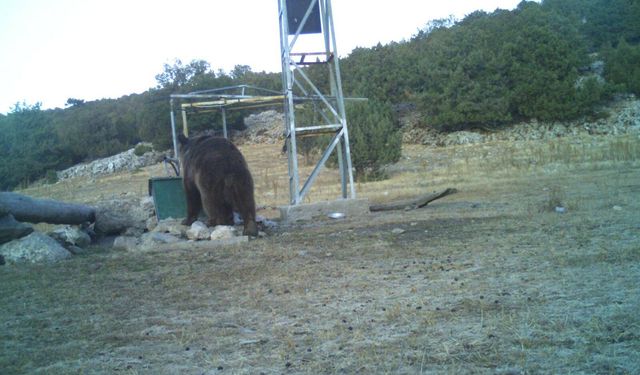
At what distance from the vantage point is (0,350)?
418 cm

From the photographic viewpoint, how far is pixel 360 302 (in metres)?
4.90

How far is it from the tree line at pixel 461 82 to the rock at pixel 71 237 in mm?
15013

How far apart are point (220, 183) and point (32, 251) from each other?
9.38 ft

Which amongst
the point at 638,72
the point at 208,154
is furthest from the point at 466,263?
the point at 638,72

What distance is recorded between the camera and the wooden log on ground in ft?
31.4

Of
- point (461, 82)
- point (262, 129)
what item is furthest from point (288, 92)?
point (262, 129)

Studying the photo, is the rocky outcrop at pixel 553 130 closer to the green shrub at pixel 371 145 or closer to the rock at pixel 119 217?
the green shrub at pixel 371 145

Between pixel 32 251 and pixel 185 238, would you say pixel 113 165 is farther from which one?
pixel 32 251

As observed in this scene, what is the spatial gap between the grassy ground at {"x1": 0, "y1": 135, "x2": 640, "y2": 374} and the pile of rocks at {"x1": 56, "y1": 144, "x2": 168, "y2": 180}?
26384mm

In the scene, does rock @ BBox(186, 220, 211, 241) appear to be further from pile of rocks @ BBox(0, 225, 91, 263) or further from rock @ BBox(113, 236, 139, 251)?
pile of rocks @ BBox(0, 225, 91, 263)

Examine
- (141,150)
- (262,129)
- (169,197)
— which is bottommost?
(169,197)

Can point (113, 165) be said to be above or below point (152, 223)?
above

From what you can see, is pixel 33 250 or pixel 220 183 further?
pixel 220 183

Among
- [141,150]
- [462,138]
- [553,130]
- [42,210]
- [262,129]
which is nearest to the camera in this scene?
[42,210]
